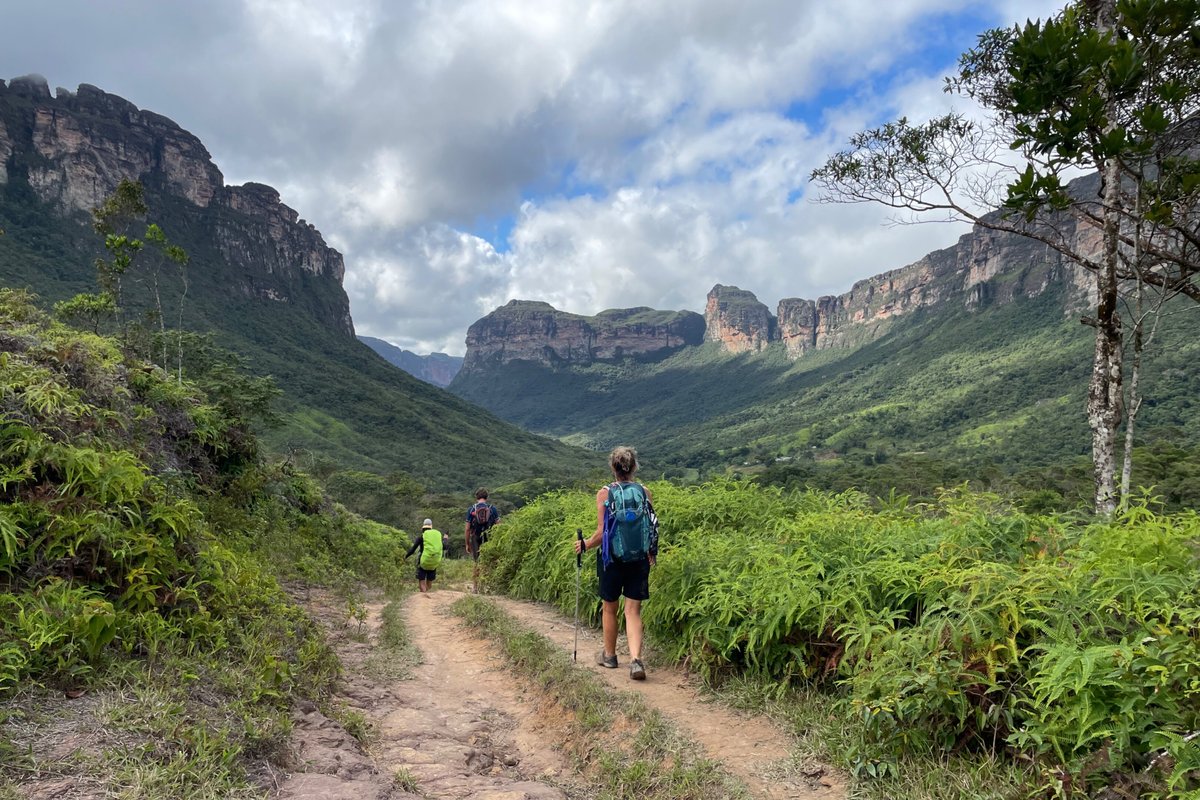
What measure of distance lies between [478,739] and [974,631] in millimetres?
3224

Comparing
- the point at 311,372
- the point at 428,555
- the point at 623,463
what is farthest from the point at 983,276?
the point at 623,463

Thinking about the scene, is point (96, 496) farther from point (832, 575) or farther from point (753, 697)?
point (832, 575)

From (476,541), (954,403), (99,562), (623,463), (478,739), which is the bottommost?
(478,739)

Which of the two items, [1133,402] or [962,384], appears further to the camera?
[962,384]

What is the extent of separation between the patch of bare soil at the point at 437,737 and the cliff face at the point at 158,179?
12671 cm

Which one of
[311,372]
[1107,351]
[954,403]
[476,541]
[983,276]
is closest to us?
[1107,351]

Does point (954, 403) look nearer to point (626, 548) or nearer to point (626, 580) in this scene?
point (626, 580)

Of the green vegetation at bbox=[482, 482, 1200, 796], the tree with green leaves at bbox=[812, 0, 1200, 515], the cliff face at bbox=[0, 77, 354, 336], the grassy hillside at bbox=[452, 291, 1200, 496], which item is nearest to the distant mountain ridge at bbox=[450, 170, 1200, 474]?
the grassy hillside at bbox=[452, 291, 1200, 496]

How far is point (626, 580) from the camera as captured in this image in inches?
215

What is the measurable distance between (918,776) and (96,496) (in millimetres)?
5156

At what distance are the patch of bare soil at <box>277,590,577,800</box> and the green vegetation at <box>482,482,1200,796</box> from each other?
4.88 feet

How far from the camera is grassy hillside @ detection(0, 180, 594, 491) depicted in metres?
77.3

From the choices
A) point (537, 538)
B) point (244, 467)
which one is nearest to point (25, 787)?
point (537, 538)

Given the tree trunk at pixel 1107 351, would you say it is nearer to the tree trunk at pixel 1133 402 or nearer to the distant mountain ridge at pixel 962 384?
the tree trunk at pixel 1133 402
